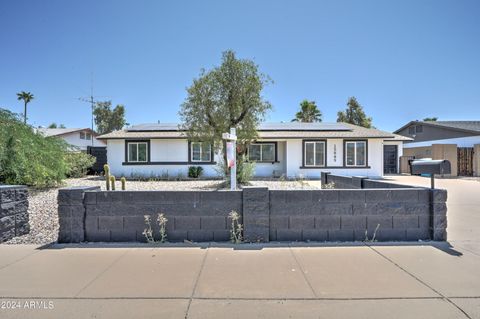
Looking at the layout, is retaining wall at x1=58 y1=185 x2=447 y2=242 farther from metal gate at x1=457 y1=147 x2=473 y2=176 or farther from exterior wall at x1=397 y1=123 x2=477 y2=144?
exterior wall at x1=397 y1=123 x2=477 y2=144

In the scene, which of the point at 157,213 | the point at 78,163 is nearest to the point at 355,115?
the point at 78,163

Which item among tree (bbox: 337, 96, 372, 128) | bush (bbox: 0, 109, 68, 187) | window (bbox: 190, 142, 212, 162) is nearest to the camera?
bush (bbox: 0, 109, 68, 187)

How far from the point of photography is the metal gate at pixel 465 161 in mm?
20562

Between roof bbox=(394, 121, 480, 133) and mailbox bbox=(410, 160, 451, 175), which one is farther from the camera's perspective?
roof bbox=(394, 121, 480, 133)

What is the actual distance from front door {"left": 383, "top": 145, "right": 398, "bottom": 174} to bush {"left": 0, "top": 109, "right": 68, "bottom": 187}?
2184cm

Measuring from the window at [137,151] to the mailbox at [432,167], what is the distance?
15562 mm

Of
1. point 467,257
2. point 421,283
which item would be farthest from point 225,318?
point 467,257

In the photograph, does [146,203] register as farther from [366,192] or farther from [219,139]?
[219,139]

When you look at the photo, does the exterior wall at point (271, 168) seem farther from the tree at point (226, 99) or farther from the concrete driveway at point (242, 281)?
the concrete driveway at point (242, 281)

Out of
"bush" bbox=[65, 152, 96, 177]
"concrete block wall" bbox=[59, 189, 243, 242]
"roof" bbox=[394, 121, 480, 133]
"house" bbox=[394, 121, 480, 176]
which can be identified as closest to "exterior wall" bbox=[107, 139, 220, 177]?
"bush" bbox=[65, 152, 96, 177]

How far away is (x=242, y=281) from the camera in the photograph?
12.5 feet

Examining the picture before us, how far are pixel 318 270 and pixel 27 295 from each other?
3.67 meters

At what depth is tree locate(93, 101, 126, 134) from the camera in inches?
1980

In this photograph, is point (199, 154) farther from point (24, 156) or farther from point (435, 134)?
point (435, 134)
